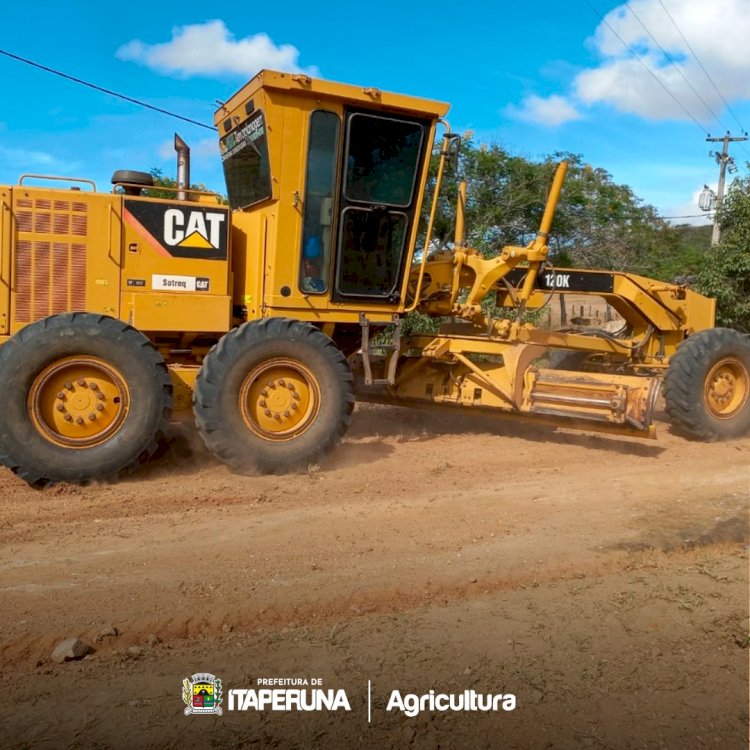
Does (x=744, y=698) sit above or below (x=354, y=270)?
below

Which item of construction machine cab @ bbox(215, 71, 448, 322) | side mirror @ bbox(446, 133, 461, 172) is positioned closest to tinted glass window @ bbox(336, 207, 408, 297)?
construction machine cab @ bbox(215, 71, 448, 322)

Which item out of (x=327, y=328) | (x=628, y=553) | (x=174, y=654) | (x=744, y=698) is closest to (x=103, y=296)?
(x=327, y=328)

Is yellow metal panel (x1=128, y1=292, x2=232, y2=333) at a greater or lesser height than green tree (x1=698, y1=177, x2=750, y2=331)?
lesser

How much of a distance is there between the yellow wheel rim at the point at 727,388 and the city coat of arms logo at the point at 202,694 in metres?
6.99

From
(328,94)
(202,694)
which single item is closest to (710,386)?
(328,94)

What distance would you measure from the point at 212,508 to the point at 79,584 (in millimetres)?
1464

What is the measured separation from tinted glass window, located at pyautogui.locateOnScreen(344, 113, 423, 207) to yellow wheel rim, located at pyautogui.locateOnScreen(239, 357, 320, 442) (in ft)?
5.50

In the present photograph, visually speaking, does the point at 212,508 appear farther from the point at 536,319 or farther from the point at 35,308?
the point at 536,319

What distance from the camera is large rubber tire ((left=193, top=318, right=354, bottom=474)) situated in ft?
19.3

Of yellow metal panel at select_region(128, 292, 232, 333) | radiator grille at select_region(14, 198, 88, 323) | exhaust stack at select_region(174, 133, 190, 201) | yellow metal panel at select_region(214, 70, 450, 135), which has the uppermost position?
yellow metal panel at select_region(214, 70, 450, 135)

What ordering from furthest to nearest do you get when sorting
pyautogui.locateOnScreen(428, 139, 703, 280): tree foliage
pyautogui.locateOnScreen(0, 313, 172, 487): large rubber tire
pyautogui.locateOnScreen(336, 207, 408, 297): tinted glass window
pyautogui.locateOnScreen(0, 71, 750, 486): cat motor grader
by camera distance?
1. pyautogui.locateOnScreen(428, 139, 703, 280): tree foliage
2. pyautogui.locateOnScreen(336, 207, 408, 297): tinted glass window
3. pyautogui.locateOnScreen(0, 71, 750, 486): cat motor grader
4. pyautogui.locateOnScreen(0, 313, 172, 487): large rubber tire

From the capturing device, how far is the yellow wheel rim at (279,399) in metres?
6.11

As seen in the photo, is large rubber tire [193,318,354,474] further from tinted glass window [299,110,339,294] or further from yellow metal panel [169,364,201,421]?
tinted glass window [299,110,339,294]

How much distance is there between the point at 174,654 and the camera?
3014 mm
